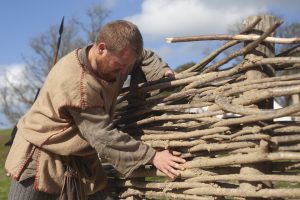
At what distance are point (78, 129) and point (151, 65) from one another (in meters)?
0.69

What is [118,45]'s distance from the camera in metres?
2.36

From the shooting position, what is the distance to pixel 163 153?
262 cm

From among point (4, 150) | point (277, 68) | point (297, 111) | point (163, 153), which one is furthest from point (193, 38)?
point (4, 150)

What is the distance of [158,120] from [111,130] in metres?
0.40

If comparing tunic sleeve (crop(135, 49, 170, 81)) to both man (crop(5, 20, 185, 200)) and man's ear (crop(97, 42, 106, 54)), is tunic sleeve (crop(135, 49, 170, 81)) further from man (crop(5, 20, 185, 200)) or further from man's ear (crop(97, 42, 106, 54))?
man's ear (crop(97, 42, 106, 54))

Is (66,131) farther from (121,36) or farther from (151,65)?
(151,65)

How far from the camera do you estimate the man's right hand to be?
102 inches

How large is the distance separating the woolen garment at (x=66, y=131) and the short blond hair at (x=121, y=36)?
21 cm

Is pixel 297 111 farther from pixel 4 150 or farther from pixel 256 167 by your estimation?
pixel 4 150

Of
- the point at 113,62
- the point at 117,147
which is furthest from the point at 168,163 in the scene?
the point at 113,62

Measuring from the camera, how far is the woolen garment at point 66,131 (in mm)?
2486

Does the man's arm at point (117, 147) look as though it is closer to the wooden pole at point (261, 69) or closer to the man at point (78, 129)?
the man at point (78, 129)

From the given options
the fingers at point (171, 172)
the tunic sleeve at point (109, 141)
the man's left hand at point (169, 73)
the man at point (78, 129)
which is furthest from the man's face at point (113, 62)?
the fingers at point (171, 172)

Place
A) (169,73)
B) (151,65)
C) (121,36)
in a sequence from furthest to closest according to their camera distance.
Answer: (151,65) → (169,73) → (121,36)
